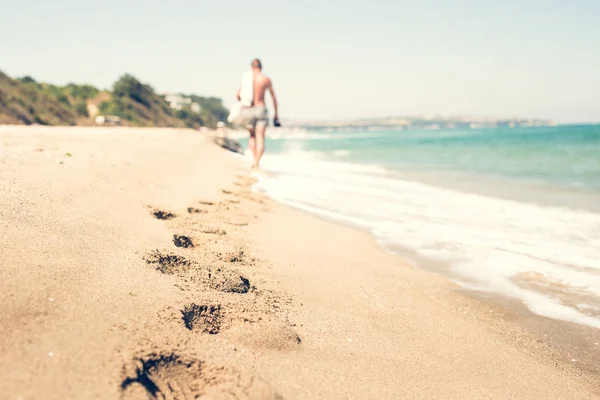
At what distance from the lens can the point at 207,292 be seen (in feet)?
7.60

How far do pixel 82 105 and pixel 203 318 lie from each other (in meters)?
44.9

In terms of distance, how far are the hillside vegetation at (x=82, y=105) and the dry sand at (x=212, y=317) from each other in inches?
980

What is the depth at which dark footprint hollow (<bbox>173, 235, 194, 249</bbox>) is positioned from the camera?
313 cm

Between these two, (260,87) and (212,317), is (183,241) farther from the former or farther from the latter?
(260,87)

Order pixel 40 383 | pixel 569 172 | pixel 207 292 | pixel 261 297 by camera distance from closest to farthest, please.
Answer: pixel 40 383
pixel 207 292
pixel 261 297
pixel 569 172

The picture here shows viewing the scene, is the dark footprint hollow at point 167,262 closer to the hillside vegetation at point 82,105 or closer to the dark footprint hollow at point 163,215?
the dark footprint hollow at point 163,215

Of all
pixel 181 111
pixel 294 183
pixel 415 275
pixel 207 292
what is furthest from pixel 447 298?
pixel 181 111

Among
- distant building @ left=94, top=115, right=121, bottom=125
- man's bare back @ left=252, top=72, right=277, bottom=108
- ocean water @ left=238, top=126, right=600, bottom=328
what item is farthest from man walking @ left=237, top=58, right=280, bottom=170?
distant building @ left=94, top=115, right=121, bottom=125

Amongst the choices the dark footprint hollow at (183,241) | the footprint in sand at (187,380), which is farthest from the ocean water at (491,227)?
the footprint in sand at (187,380)

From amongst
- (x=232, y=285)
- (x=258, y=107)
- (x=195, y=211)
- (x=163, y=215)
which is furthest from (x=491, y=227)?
(x=258, y=107)

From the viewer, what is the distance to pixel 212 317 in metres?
2.10

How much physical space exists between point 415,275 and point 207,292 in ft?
6.39

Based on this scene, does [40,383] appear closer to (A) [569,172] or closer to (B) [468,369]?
(B) [468,369]

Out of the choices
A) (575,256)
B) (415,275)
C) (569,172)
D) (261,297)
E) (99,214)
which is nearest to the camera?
(261,297)
